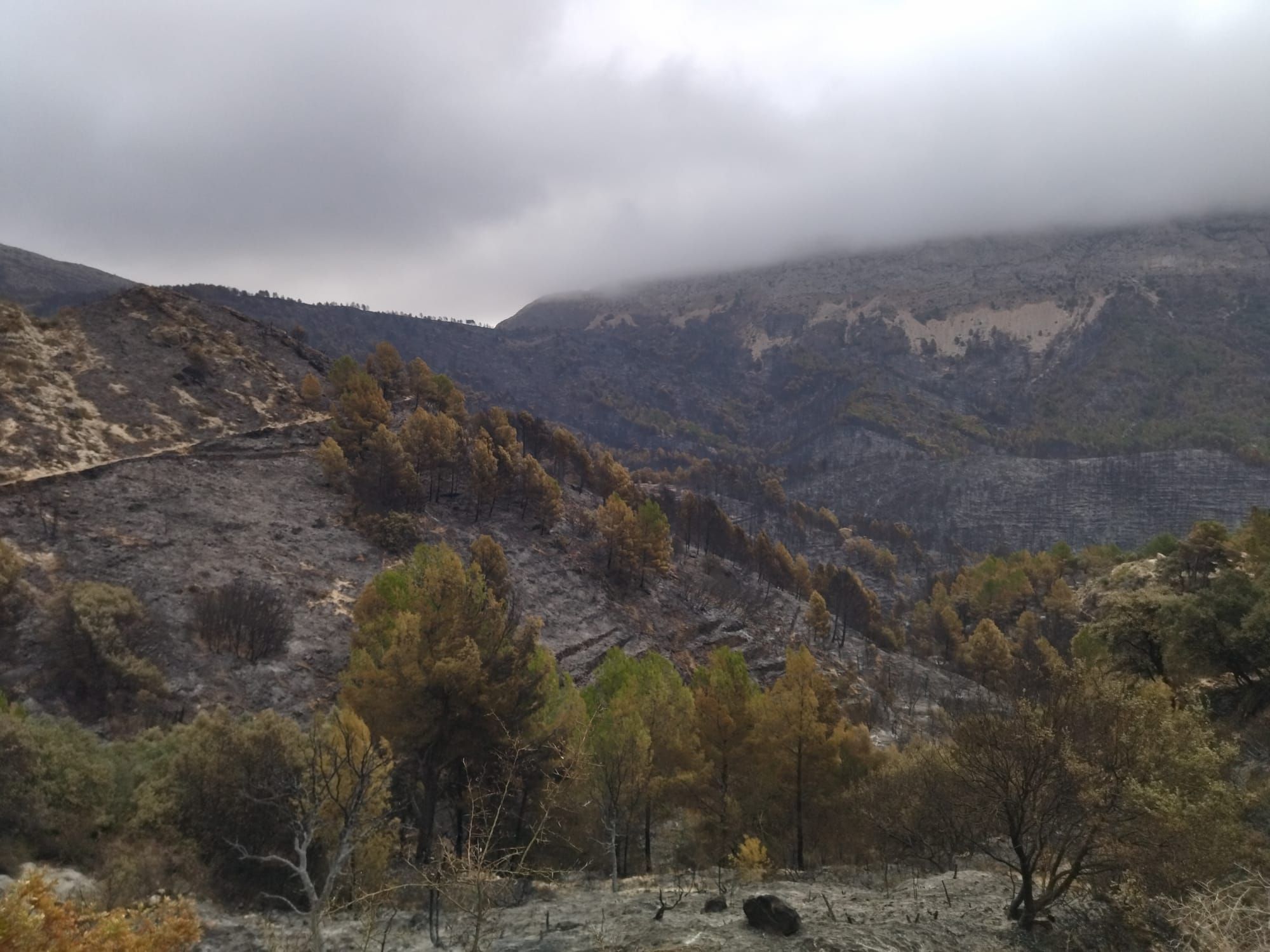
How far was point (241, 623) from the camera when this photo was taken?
4488 cm

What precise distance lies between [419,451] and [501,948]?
61219 mm

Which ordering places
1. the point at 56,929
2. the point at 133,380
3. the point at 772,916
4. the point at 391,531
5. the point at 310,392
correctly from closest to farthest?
1. the point at 56,929
2. the point at 772,916
3. the point at 391,531
4. the point at 133,380
5. the point at 310,392

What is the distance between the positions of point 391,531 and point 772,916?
52.8m

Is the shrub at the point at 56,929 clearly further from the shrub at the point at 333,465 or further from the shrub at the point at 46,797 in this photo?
the shrub at the point at 333,465

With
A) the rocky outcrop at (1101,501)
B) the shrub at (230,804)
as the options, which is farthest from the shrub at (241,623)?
the rocky outcrop at (1101,501)

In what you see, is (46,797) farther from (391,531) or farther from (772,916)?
(391,531)

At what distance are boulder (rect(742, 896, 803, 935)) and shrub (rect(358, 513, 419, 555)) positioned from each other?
165 ft

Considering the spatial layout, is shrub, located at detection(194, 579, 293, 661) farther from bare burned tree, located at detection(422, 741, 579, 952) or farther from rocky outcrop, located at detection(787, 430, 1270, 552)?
rocky outcrop, located at detection(787, 430, 1270, 552)

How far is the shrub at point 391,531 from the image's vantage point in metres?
61.9

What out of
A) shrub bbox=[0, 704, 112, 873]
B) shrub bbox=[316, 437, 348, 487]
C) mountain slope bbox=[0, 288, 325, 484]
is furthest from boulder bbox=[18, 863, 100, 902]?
shrub bbox=[316, 437, 348, 487]

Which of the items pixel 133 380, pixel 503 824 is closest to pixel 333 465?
pixel 133 380

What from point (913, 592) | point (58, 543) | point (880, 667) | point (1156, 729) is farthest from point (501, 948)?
point (913, 592)

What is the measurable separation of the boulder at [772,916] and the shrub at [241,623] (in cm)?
3807

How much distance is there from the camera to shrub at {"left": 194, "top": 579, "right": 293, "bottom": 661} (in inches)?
1736
